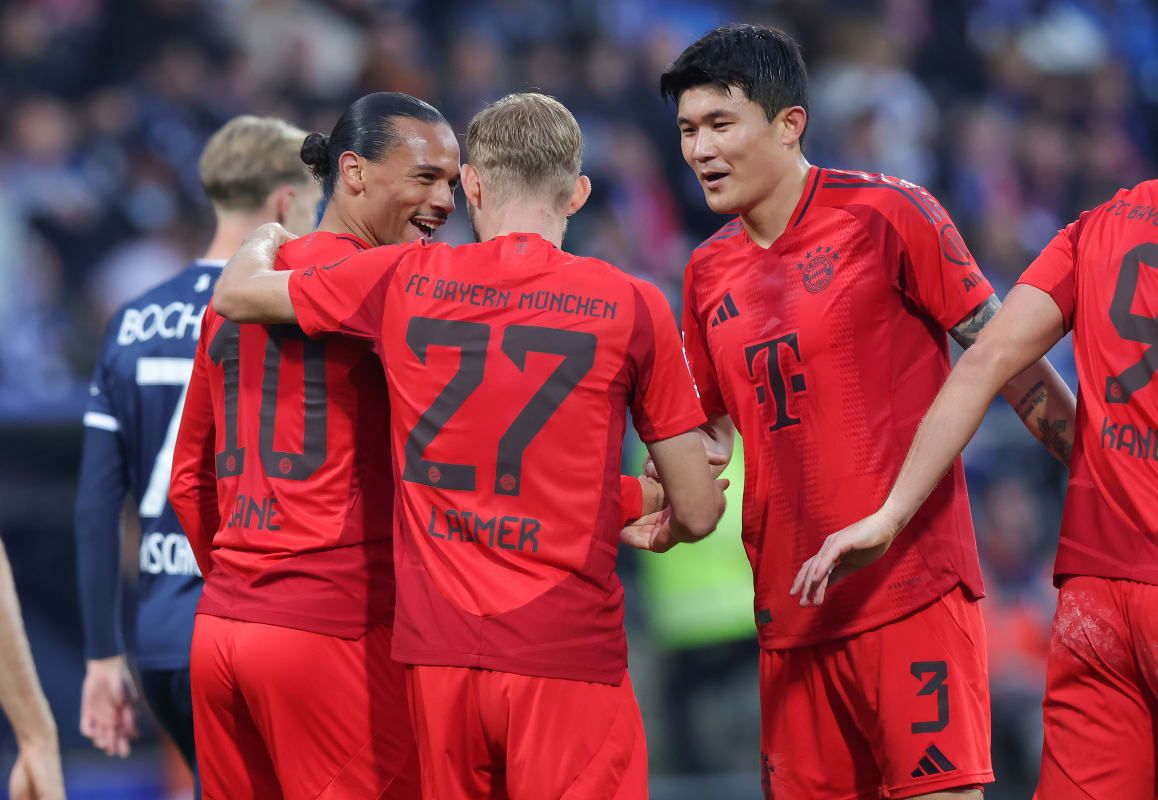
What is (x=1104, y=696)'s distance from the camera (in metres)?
3.14

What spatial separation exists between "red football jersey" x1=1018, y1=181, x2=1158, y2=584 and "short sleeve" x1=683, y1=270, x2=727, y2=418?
1.02 metres

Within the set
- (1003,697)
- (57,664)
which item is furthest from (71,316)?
(1003,697)

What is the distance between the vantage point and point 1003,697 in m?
7.74

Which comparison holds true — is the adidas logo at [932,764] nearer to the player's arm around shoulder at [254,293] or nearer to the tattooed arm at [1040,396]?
the tattooed arm at [1040,396]

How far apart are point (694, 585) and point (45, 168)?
4.97 metres

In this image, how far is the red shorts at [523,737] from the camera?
118 inches

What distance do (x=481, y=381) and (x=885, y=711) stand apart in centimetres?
137

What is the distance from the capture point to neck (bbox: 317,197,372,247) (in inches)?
144

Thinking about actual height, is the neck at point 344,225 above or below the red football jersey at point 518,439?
above

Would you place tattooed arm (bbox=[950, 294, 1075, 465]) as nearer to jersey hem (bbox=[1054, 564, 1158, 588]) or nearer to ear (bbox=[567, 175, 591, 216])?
jersey hem (bbox=[1054, 564, 1158, 588])

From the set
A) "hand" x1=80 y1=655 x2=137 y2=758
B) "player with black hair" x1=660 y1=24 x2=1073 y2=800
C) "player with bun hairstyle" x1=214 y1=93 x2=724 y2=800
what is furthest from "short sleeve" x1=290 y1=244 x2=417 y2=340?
"hand" x1=80 y1=655 x2=137 y2=758

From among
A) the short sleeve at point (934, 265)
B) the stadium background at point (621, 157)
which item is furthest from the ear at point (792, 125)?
the stadium background at point (621, 157)

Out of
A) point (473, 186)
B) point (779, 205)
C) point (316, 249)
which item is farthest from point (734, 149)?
point (316, 249)

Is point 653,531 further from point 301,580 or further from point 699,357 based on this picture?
point 301,580
